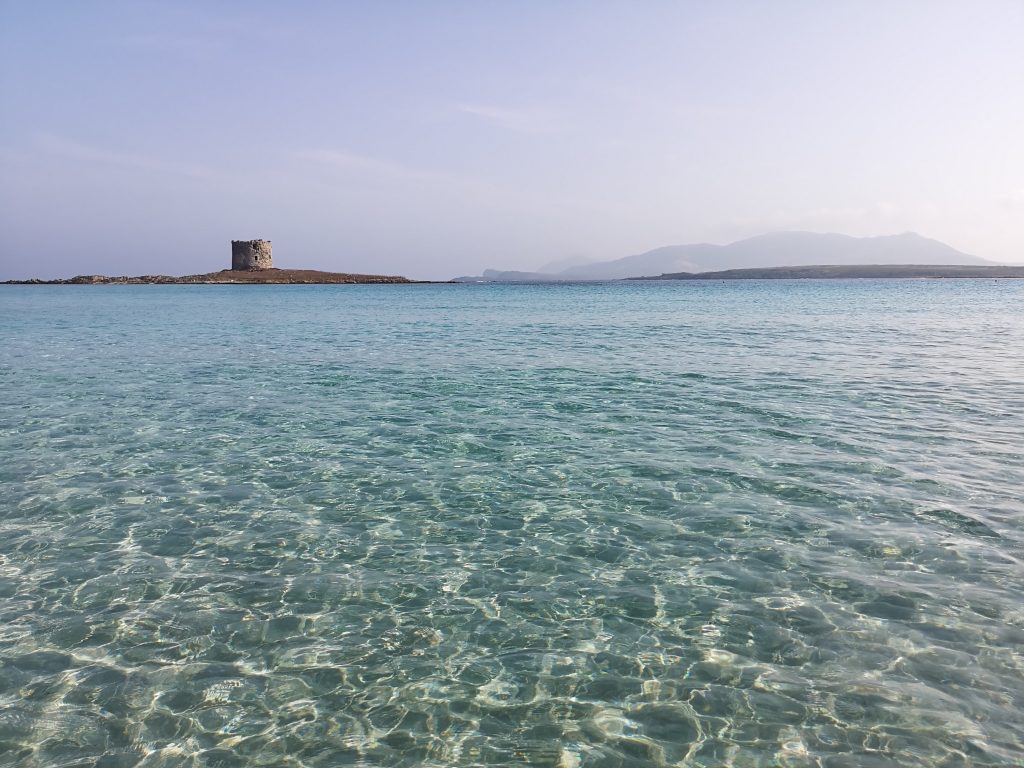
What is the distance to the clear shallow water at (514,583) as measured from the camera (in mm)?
5023

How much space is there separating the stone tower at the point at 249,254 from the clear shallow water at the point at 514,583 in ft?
495

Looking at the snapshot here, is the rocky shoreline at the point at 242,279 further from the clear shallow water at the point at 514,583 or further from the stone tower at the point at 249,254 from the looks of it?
the clear shallow water at the point at 514,583

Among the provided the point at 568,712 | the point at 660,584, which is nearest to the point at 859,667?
the point at 660,584

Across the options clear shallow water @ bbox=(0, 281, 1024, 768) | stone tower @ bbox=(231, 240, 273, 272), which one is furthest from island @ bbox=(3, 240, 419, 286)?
clear shallow water @ bbox=(0, 281, 1024, 768)

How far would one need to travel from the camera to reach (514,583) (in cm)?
727

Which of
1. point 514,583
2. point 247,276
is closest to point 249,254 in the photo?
point 247,276

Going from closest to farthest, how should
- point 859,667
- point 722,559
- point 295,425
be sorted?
point 859,667 → point 722,559 → point 295,425

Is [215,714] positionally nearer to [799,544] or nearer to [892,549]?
[799,544]

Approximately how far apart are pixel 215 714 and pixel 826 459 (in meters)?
10.3

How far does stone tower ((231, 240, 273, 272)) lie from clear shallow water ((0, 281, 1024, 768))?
150836mm

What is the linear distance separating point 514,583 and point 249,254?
16433cm

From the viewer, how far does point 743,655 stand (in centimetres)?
594

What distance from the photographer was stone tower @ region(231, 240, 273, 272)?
509ft

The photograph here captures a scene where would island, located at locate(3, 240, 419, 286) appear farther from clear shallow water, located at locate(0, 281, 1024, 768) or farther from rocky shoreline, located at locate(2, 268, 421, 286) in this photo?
clear shallow water, located at locate(0, 281, 1024, 768)
